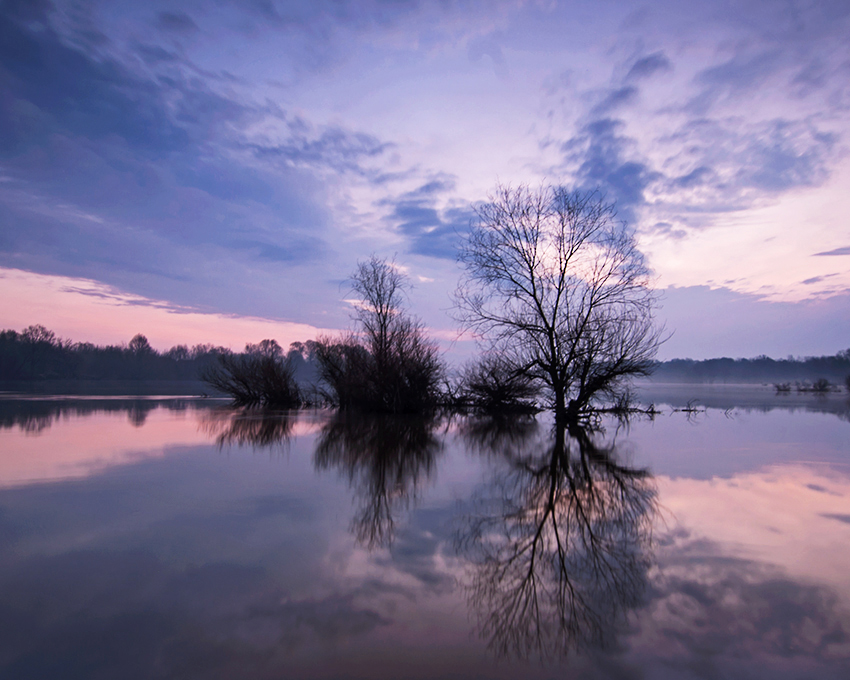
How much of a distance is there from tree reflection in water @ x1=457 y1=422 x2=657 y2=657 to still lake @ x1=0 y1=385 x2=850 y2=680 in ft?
0.07

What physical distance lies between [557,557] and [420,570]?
1063mm

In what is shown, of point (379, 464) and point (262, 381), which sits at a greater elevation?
point (262, 381)

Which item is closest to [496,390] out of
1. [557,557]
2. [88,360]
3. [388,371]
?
[388,371]

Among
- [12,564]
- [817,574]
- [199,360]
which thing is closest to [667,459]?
[817,574]

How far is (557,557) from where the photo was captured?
3.78 meters

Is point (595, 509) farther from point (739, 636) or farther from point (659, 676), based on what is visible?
point (659, 676)

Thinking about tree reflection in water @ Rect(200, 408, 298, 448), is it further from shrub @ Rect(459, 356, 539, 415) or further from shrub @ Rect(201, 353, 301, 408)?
shrub @ Rect(201, 353, 301, 408)

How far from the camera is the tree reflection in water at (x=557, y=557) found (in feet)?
8.99

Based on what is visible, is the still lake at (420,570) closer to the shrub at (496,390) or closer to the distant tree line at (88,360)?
the shrub at (496,390)

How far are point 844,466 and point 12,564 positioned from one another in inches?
414

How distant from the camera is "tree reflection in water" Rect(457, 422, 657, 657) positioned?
274cm

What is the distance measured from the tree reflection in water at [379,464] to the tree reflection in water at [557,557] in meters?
0.83

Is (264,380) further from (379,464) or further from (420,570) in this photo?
(420,570)

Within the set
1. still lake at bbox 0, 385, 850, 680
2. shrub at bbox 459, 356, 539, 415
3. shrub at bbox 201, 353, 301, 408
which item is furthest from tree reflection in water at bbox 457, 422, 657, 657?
shrub at bbox 201, 353, 301, 408
